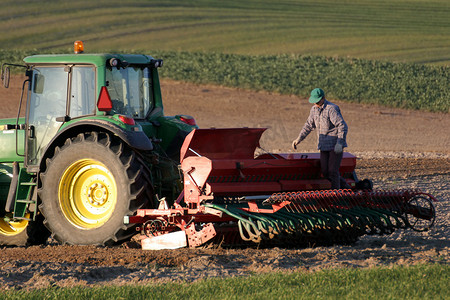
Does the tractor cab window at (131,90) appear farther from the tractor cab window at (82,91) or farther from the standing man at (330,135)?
the standing man at (330,135)

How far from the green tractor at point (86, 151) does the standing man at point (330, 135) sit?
164cm

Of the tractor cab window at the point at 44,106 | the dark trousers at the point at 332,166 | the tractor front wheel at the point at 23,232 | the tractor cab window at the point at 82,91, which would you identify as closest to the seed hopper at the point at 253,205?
the dark trousers at the point at 332,166

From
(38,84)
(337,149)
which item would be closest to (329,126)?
(337,149)

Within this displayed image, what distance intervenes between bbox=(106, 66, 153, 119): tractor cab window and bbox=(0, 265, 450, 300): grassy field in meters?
3.11

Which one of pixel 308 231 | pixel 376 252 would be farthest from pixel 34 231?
pixel 376 252

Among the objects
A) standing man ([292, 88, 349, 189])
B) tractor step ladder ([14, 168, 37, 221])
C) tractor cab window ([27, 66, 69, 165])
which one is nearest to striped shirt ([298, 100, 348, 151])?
standing man ([292, 88, 349, 189])

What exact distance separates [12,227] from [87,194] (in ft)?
6.03

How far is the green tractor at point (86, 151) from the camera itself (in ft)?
25.7

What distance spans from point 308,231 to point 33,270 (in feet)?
9.54

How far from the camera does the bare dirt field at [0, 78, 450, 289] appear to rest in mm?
6633

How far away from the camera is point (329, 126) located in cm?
898

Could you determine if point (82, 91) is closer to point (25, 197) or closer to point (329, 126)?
point (25, 197)

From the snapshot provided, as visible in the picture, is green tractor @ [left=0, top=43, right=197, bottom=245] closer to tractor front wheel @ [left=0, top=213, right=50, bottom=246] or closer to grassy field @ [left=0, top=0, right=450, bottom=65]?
tractor front wheel @ [left=0, top=213, right=50, bottom=246]

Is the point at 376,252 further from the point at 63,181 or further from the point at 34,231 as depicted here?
the point at 34,231
